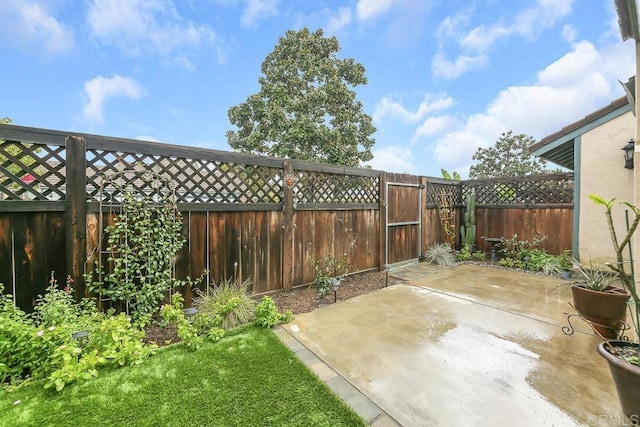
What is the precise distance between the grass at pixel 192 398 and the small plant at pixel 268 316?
650 millimetres

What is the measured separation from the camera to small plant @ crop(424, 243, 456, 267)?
6.21 metres

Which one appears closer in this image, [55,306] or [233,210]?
[55,306]

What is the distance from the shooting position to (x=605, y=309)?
2.64 meters

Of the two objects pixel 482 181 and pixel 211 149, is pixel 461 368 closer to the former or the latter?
pixel 211 149

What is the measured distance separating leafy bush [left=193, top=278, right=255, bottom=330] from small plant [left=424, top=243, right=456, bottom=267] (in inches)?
187

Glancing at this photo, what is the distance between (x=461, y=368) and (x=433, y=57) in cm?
880

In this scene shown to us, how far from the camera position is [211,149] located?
347 cm

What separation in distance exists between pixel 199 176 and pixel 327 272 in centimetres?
261

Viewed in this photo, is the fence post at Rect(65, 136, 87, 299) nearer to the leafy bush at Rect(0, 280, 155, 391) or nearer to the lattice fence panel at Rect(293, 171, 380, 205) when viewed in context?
the leafy bush at Rect(0, 280, 155, 391)

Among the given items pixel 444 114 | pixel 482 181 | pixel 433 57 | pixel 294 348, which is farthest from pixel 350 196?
pixel 444 114

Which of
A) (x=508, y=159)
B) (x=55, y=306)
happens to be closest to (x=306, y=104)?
(x=55, y=306)

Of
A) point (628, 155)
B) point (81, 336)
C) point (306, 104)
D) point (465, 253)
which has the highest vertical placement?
point (306, 104)
